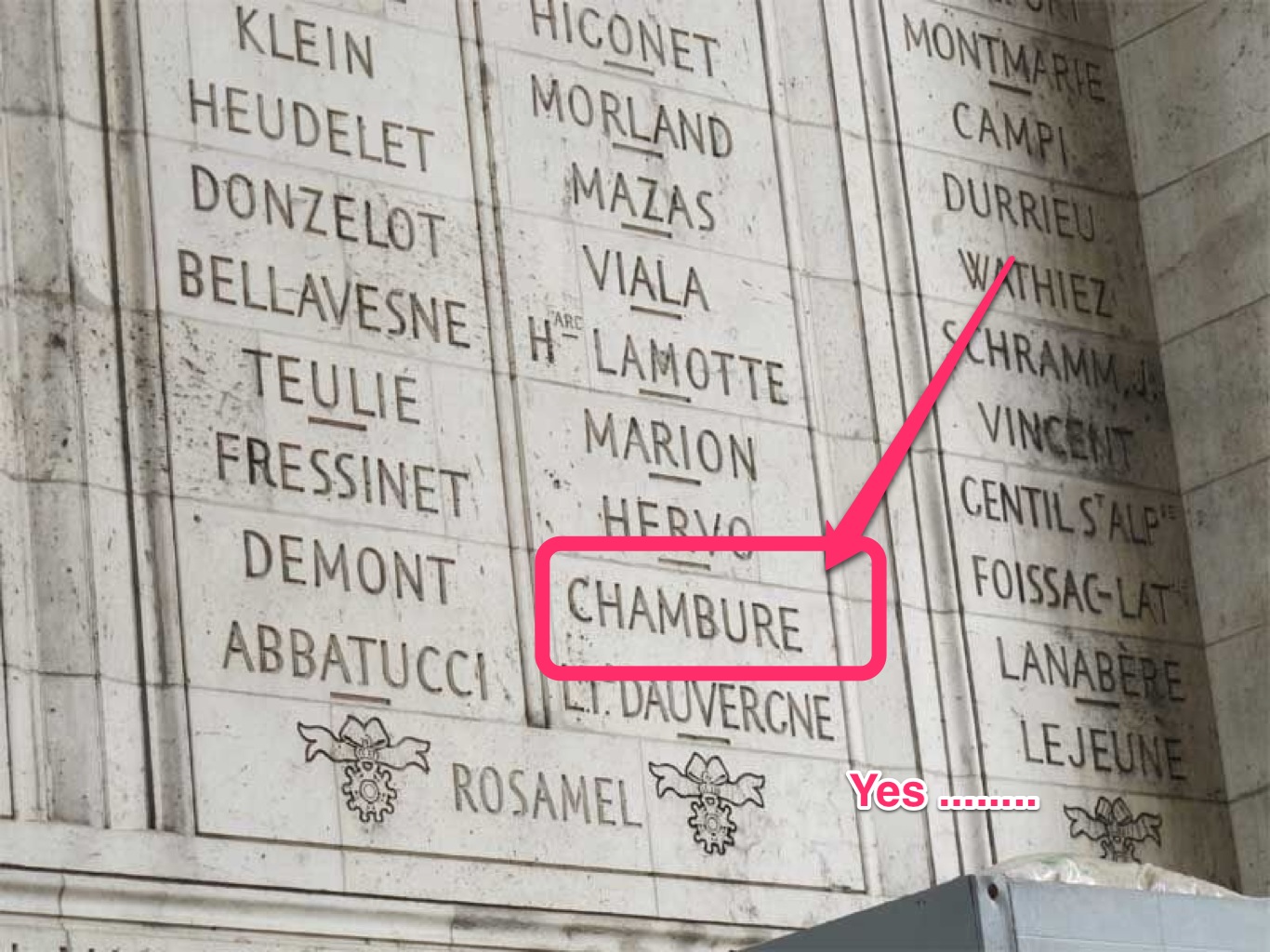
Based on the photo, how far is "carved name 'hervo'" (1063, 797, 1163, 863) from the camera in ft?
42.6

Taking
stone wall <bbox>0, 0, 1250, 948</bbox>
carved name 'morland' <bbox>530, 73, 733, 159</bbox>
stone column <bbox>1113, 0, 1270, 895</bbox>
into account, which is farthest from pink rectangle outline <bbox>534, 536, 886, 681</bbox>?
stone column <bbox>1113, 0, 1270, 895</bbox>

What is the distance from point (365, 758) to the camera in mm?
10922

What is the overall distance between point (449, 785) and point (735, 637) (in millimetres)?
1556

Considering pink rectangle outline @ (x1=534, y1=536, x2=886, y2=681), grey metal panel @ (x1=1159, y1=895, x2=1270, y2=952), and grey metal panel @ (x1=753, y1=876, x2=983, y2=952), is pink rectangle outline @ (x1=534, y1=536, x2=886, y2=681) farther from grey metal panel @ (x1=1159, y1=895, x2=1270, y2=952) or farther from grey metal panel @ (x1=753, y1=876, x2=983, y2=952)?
grey metal panel @ (x1=1159, y1=895, x2=1270, y2=952)

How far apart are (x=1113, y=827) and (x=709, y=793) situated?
219 centimetres

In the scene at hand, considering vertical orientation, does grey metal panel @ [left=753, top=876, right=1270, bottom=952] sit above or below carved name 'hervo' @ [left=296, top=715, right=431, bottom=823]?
below

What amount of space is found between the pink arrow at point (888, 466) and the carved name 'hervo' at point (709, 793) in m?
1.13

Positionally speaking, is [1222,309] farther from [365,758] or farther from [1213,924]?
[1213,924]

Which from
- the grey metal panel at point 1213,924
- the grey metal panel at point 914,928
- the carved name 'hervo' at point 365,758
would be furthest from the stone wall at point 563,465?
the grey metal panel at point 1213,924

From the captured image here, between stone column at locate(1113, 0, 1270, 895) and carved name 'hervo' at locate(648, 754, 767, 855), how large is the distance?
8.95 feet

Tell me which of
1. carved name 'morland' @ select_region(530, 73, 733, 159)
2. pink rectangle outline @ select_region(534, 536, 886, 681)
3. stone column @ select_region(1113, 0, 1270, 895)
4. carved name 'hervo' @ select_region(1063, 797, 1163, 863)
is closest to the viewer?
pink rectangle outline @ select_region(534, 536, 886, 681)

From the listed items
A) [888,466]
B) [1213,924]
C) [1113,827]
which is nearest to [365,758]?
[888,466]

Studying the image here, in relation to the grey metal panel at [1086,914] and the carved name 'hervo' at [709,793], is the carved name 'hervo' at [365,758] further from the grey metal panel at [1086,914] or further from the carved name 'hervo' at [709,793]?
the grey metal panel at [1086,914]

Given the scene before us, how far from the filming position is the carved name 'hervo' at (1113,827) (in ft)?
42.6
